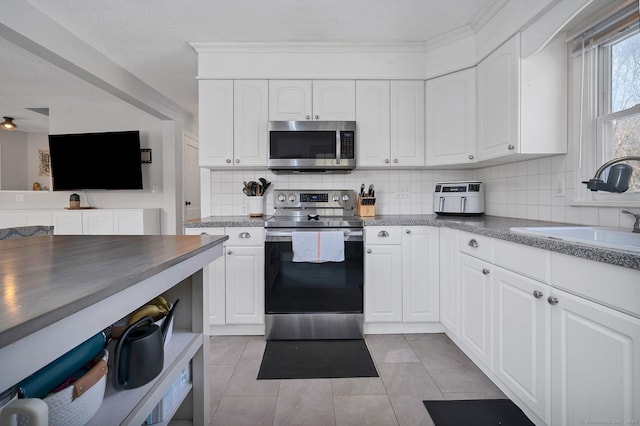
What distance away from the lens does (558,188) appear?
1.85 meters

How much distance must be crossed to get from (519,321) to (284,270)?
4.67 ft

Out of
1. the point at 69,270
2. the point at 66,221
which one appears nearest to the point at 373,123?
the point at 69,270

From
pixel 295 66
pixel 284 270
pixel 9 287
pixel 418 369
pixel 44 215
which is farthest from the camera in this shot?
pixel 44 215

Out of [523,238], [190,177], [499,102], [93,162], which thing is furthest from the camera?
[190,177]

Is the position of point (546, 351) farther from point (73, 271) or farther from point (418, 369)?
point (73, 271)

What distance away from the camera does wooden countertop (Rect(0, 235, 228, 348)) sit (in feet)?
1.54

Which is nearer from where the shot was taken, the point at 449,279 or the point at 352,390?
the point at 352,390

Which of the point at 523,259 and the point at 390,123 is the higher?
the point at 390,123

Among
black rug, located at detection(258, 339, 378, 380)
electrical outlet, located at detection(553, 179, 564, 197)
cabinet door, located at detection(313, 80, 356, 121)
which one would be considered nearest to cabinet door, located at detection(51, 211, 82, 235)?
black rug, located at detection(258, 339, 378, 380)

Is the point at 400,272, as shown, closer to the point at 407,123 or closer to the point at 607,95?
the point at 407,123

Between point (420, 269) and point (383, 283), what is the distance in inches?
11.9

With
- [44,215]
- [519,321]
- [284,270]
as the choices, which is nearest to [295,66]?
[284,270]

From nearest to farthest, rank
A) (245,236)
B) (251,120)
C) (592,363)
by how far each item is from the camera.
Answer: (592,363)
(245,236)
(251,120)

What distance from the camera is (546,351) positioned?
1195 mm
